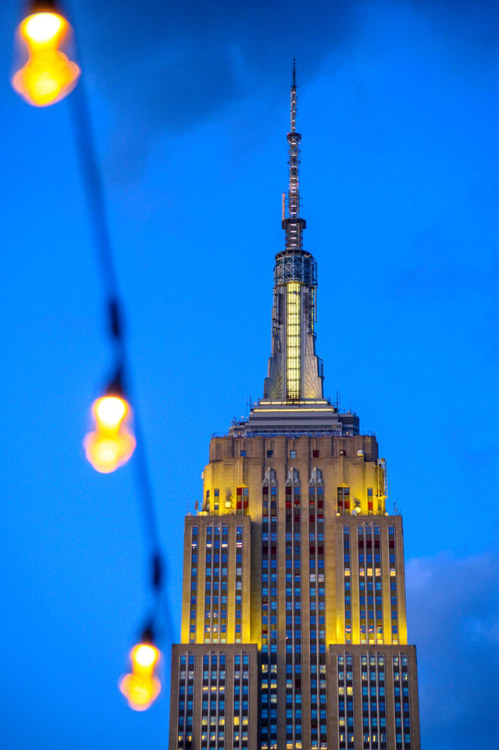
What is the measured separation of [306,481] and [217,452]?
17.0m

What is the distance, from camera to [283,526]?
186375mm

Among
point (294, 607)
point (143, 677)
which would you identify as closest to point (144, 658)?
point (143, 677)

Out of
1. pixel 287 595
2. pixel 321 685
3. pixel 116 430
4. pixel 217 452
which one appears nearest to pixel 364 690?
pixel 321 685

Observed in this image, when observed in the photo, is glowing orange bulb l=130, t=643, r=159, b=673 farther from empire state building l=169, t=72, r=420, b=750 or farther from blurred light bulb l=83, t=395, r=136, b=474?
empire state building l=169, t=72, r=420, b=750

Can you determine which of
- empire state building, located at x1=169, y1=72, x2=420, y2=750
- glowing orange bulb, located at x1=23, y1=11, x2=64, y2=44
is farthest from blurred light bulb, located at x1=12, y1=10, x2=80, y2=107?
empire state building, located at x1=169, y1=72, x2=420, y2=750

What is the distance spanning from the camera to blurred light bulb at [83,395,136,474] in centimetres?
3009

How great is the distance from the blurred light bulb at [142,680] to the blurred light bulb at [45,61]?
22343mm

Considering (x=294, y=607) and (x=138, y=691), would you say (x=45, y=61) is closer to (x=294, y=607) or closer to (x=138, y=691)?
(x=138, y=691)

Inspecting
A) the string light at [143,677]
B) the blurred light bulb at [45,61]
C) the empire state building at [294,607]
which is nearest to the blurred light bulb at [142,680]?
the string light at [143,677]

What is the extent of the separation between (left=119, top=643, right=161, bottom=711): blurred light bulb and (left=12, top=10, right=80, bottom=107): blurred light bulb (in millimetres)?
22343

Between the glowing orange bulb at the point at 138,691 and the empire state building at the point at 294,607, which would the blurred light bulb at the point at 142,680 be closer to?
the glowing orange bulb at the point at 138,691

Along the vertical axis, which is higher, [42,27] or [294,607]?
[294,607]

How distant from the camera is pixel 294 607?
590 feet

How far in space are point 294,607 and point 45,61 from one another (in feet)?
530
